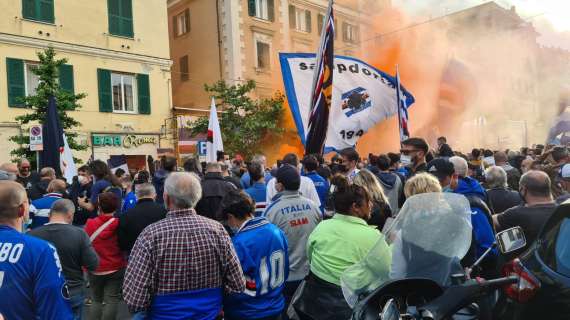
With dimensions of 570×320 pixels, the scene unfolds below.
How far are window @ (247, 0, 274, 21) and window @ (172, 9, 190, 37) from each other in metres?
4.08

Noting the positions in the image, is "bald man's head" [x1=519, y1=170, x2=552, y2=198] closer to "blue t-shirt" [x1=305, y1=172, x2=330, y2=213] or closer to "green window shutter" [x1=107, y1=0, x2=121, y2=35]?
"blue t-shirt" [x1=305, y1=172, x2=330, y2=213]

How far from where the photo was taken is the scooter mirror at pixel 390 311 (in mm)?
2170

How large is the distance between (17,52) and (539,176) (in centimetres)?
1769

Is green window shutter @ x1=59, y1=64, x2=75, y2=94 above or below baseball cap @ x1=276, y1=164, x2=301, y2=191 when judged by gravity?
above

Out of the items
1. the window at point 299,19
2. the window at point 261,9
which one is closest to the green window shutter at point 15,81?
the window at point 261,9

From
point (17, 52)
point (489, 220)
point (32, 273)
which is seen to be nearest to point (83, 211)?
point (32, 273)

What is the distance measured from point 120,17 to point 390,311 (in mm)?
20146

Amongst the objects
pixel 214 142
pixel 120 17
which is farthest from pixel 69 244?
pixel 120 17

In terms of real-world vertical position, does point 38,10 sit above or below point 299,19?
below

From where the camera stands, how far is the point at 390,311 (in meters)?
2.20

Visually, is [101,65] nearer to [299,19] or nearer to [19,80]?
[19,80]

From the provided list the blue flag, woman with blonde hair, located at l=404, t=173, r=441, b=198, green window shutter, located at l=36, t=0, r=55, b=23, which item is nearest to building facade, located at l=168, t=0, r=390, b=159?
green window shutter, located at l=36, t=0, r=55, b=23

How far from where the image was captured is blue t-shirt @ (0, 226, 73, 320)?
256 cm

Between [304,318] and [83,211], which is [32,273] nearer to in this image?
[304,318]
